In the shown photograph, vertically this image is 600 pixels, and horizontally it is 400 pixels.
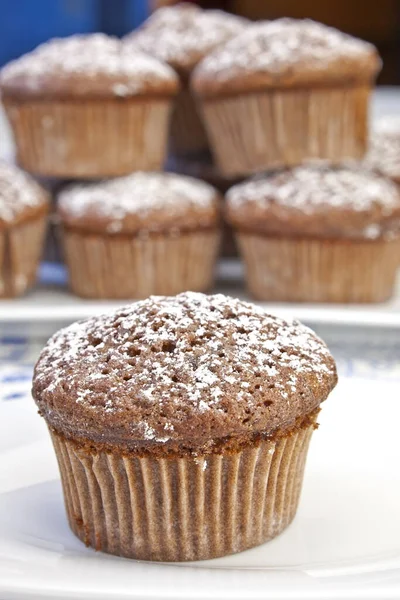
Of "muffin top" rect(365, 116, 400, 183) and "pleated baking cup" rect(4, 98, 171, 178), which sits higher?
"pleated baking cup" rect(4, 98, 171, 178)

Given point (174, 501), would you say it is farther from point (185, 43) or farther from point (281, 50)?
point (185, 43)

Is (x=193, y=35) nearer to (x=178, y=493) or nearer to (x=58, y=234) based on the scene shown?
(x=58, y=234)

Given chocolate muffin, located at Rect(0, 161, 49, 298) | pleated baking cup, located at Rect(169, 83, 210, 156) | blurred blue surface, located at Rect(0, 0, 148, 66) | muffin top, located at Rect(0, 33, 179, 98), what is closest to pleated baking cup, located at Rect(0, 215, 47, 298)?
chocolate muffin, located at Rect(0, 161, 49, 298)

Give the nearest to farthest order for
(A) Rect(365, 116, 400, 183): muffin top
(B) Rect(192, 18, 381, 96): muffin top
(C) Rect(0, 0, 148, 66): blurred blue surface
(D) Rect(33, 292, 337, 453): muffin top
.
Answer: (D) Rect(33, 292, 337, 453): muffin top, (B) Rect(192, 18, 381, 96): muffin top, (A) Rect(365, 116, 400, 183): muffin top, (C) Rect(0, 0, 148, 66): blurred blue surface

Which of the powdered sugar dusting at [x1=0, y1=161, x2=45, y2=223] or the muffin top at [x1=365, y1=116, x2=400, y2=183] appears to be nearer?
the powdered sugar dusting at [x1=0, y1=161, x2=45, y2=223]

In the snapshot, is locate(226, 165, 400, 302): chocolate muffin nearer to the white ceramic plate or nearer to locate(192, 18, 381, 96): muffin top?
locate(192, 18, 381, 96): muffin top

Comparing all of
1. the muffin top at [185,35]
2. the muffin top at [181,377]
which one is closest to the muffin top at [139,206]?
the muffin top at [185,35]

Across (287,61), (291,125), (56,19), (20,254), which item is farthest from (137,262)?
(56,19)

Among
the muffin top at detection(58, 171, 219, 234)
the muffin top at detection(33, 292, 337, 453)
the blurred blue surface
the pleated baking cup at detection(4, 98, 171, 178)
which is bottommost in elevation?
the blurred blue surface
